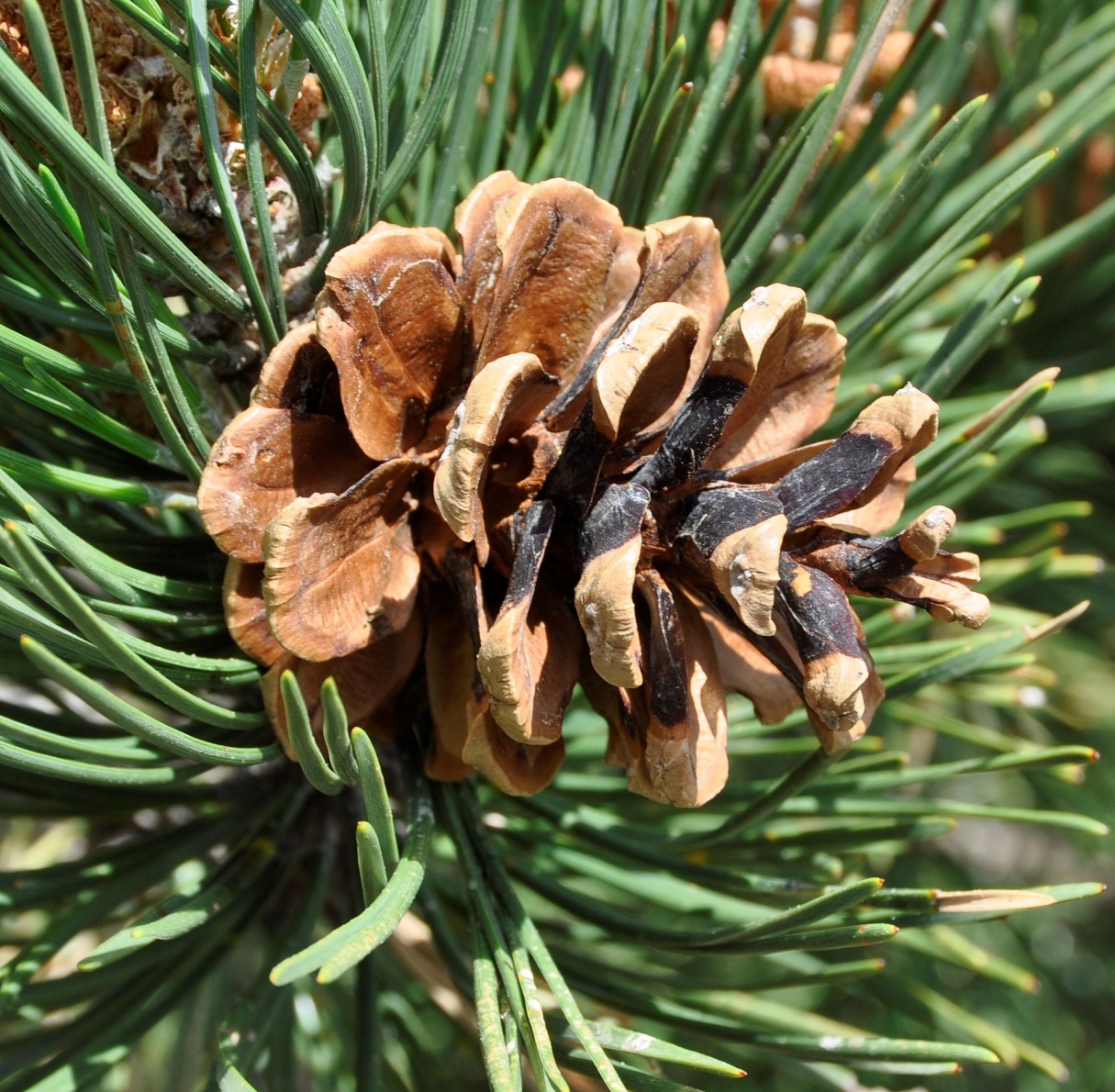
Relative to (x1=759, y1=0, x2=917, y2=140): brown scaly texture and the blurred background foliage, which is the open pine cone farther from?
(x1=759, y1=0, x2=917, y2=140): brown scaly texture

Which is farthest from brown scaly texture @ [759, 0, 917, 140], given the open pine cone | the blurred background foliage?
the open pine cone

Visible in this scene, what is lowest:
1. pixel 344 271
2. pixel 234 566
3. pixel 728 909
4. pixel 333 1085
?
pixel 333 1085

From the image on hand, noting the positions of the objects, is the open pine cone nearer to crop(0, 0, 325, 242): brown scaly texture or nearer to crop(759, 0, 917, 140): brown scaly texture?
crop(0, 0, 325, 242): brown scaly texture

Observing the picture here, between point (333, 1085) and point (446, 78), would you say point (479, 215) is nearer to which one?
point (446, 78)

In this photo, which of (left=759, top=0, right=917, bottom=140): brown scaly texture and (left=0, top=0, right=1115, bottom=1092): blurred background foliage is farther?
(left=759, top=0, right=917, bottom=140): brown scaly texture

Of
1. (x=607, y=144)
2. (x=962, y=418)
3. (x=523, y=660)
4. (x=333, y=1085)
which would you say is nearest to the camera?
(x=523, y=660)

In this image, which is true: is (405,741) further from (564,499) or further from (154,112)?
(154,112)

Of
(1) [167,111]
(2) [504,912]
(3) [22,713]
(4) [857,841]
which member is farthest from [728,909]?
(1) [167,111]

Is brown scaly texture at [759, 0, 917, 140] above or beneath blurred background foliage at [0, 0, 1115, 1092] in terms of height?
above
